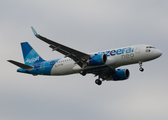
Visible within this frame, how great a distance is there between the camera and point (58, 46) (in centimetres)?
4519

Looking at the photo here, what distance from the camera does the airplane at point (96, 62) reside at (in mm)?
45688

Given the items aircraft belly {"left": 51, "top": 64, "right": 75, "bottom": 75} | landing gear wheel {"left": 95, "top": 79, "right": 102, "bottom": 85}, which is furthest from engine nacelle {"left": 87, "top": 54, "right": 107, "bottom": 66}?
landing gear wheel {"left": 95, "top": 79, "right": 102, "bottom": 85}

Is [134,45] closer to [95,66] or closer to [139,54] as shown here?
[139,54]

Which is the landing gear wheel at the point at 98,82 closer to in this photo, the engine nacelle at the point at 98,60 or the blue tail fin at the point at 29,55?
the engine nacelle at the point at 98,60

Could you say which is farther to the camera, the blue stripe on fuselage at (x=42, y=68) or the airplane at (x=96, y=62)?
the blue stripe on fuselage at (x=42, y=68)

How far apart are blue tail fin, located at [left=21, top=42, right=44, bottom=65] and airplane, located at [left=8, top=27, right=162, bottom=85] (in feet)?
4.19

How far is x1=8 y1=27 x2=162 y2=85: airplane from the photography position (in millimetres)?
45688

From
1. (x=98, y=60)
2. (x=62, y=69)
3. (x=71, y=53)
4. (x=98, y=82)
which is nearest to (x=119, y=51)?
(x=98, y=60)

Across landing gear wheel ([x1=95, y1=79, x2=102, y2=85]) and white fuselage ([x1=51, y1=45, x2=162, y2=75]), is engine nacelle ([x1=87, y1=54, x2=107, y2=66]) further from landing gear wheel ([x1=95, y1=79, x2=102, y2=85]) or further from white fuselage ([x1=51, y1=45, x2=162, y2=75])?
landing gear wheel ([x1=95, y1=79, x2=102, y2=85])

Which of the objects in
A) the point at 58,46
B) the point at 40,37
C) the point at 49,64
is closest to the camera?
the point at 40,37

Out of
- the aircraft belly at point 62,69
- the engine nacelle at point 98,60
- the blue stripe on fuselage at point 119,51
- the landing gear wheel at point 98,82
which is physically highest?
the blue stripe on fuselage at point 119,51

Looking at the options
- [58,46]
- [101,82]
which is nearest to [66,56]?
[58,46]

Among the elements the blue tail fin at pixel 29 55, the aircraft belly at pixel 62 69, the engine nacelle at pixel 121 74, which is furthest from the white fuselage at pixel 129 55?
the blue tail fin at pixel 29 55

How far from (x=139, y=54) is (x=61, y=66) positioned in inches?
481
